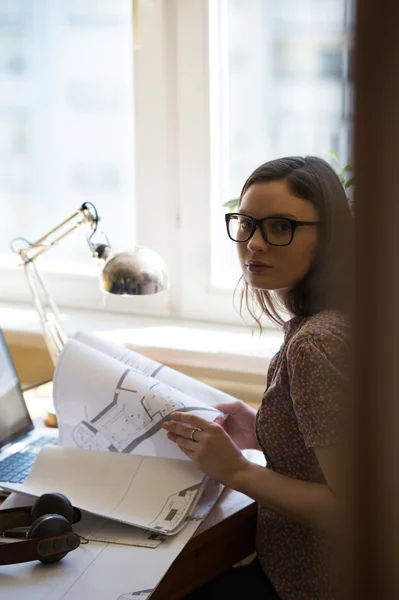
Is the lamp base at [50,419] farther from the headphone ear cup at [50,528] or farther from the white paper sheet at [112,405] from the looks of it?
the headphone ear cup at [50,528]

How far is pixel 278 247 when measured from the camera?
95 cm

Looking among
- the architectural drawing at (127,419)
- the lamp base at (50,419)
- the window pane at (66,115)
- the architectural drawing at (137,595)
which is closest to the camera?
the architectural drawing at (137,595)

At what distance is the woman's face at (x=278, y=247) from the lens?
949 mm

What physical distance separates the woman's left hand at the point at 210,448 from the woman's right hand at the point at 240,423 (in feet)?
0.48

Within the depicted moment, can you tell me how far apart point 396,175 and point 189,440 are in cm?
84

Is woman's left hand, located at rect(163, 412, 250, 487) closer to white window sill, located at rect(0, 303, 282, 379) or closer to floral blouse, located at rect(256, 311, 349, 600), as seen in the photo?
floral blouse, located at rect(256, 311, 349, 600)

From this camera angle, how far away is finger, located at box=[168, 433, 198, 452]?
0.99m

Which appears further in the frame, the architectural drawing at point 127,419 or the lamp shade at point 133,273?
the lamp shade at point 133,273

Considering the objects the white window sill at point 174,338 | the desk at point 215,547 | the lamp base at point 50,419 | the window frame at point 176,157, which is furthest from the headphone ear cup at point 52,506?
the window frame at point 176,157

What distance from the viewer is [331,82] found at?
1690 mm

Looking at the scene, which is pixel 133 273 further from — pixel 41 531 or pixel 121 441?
pixel 41 531

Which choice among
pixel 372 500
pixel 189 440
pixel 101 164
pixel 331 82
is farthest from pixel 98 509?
pixel 101 164

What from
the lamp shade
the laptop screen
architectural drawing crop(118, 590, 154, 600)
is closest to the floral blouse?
architectural drawing crop(118, 590, 154, 600)

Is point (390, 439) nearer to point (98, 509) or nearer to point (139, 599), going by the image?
point (139, 599)
